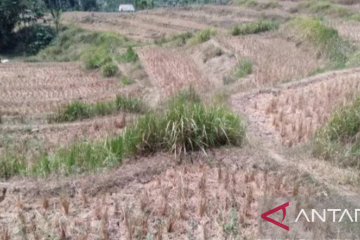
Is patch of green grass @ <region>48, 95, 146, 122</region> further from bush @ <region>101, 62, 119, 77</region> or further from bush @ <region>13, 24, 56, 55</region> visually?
bush @ <region>13, 24, 56, 55</region>

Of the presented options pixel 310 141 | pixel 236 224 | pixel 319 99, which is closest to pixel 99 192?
pixel 236 224

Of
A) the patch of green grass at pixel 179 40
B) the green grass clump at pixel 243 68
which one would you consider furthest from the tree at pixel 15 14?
the green grass clump at pixel 243 68

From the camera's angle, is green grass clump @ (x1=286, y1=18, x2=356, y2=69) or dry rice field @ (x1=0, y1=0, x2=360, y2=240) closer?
dry rice field @ (x1=0, y1=0, x2=360, y2=240)

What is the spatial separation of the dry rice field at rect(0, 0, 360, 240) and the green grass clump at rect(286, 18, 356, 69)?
1.19 feet

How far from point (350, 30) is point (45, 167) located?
486 inches

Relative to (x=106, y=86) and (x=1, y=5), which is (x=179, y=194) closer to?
(x=106, y=86)

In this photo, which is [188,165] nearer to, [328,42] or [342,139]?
[342,139]

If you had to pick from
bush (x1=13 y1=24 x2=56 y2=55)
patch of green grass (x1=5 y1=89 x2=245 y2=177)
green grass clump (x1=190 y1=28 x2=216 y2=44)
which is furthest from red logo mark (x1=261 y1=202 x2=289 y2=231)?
bush (x1=13 y1=24 x2=56 y2=55)

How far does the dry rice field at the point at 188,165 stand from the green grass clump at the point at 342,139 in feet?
0.50

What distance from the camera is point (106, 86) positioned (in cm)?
1288

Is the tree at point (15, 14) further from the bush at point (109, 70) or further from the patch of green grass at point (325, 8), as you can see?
the patch of green grass at point (325, 8)

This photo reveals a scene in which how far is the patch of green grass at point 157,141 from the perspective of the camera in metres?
4.78

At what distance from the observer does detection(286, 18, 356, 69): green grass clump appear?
10523mm

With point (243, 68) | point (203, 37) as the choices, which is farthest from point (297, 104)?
point (203, 37)
